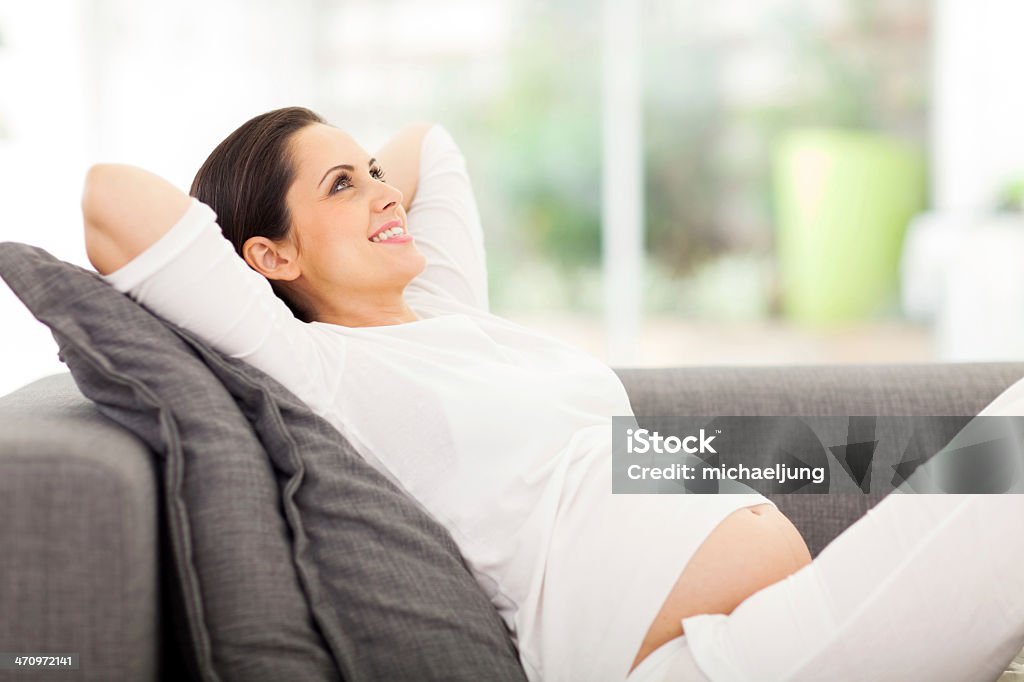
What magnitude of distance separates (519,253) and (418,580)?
13.0ft

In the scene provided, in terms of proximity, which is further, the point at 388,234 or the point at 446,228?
the point at 446,228

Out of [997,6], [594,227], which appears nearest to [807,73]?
[997,6]

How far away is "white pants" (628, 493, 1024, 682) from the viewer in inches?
44.0

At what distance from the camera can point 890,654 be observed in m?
1.12

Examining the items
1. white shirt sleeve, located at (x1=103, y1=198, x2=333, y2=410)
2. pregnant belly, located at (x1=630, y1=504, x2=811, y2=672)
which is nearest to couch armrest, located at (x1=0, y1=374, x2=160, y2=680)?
white shirt sleeve, located at (x1=103, y1=198, x2=333, y2=410)

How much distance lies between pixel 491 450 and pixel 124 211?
0.52 m

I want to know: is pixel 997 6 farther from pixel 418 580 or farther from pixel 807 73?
pixel 418 580

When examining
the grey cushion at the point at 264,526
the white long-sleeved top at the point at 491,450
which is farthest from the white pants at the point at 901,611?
the grey cushion at the point at 264,526

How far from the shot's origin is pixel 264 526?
115cm

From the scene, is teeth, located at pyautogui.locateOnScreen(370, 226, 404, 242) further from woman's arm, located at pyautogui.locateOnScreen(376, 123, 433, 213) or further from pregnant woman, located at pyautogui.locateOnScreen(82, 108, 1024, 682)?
woman's arm, located at pyautogui.locateOnScreen(376, 123, 433, 213)

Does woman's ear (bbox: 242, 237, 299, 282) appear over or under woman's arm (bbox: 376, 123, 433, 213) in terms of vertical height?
under
